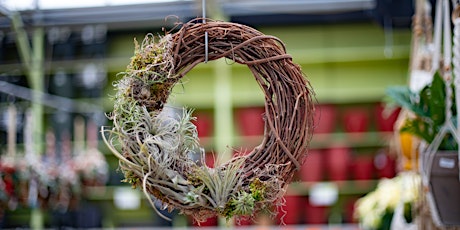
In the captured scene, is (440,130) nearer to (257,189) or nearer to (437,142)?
(437,142)

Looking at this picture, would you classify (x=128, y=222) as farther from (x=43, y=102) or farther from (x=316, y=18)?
(x=316, y=18)

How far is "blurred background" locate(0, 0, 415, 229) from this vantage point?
5992 mm

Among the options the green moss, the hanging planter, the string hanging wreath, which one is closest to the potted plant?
the hanging planter

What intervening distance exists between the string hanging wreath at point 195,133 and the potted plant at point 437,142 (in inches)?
38.7

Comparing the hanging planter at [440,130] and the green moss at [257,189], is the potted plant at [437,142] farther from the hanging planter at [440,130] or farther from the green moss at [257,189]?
the green moss at [257,189]

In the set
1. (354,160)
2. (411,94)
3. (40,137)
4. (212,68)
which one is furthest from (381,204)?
(40,137)

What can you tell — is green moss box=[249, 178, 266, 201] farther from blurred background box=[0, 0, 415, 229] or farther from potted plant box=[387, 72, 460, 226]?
blurred background box=[0, 0, 415, 229]

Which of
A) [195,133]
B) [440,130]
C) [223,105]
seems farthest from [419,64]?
[223,105]

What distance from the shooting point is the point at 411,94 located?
2.86 meters

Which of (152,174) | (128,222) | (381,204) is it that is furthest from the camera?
(128,222)

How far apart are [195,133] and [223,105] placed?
14.5 ft

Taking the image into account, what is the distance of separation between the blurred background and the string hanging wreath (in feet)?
12.6

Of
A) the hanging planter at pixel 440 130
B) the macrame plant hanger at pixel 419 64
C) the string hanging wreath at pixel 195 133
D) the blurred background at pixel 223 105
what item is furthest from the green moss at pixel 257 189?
the blurred background at pixel 223 105

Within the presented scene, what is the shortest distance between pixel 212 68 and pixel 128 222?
1.60 meters
